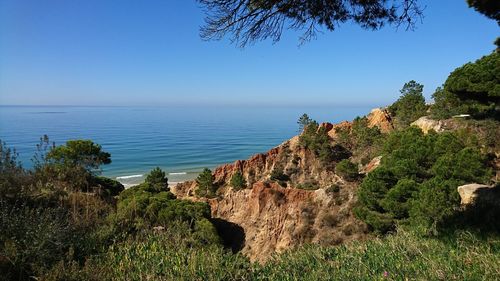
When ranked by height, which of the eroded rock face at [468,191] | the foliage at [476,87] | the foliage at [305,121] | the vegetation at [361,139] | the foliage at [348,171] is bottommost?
the foliage at [348,171]

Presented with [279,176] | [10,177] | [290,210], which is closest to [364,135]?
[279,176]

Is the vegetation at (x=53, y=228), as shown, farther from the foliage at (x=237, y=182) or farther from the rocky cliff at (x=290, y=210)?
the foliage at (x=237, y=182)

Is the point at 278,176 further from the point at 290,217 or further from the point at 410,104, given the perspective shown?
the point at 410,104

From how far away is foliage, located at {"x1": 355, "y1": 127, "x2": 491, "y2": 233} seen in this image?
12.8 m

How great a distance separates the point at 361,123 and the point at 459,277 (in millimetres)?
31265

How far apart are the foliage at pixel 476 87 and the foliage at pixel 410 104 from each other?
5.75 m

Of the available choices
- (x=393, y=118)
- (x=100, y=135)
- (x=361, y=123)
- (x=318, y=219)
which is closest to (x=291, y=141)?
(x=361, y=123)

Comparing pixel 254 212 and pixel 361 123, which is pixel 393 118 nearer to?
pixel 361 123

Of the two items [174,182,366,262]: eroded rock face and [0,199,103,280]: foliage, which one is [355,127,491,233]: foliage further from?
[0,199,103,280]: foliage

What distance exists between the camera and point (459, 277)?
3.19 metres

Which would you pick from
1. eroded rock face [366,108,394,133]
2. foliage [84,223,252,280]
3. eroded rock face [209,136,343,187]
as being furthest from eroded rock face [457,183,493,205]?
eroded rock face [366,108,394,133]

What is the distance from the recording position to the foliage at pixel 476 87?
15.9m

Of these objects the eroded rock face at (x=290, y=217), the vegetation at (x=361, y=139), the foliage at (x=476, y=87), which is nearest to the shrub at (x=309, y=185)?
the vegetation at (x=361, y=139)

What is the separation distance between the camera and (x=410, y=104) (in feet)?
100
